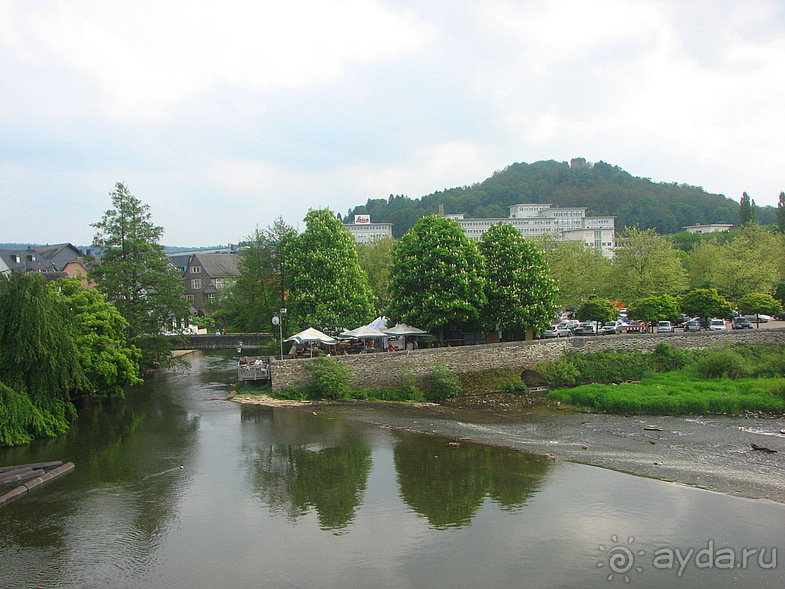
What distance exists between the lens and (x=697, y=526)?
15.6 metres

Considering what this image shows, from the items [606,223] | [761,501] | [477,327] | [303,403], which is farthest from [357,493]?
[606,223]

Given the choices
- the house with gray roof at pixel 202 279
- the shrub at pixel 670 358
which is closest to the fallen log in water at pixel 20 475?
the shrub at pixel 670 358

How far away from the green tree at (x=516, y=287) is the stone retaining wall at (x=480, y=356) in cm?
177

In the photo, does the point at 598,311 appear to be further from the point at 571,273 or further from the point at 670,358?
the point at 571,273

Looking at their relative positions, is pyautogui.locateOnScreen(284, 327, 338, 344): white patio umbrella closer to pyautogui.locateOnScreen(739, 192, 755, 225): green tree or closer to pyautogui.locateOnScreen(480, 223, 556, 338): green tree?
pyautogui.locateOnScreen(480, 223, 556, 338): green tree

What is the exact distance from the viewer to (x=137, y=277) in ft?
131

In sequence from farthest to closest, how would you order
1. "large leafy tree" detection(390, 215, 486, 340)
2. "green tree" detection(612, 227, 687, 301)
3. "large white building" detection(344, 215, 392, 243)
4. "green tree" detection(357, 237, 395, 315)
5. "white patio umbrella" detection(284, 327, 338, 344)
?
1. "large white building" detection(344, 215, 392, 243)
2. "green tree" detection(357, 237, 395, 315)
3. "green tree" detection(612, 227, 687, 301)
4. "large leafy tree" detection(390, 215, 486, 340)
5. "white patio umbrella" detection(284, 327, 338, 344)

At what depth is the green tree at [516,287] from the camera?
38.2 m

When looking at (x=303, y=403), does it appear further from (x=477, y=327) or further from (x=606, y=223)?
(x=606, y=223)

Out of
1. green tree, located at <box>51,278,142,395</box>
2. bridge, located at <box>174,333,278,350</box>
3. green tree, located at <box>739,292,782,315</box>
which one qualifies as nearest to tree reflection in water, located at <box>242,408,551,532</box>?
green tree, located at <box>51,278,142,395</box>

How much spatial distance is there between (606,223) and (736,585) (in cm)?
15847

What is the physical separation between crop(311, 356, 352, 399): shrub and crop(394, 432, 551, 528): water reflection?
8838 millimetres

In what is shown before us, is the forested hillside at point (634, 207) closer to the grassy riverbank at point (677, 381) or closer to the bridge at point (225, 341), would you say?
the bridge at point (225, 341)

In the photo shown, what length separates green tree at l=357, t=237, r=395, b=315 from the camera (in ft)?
192
